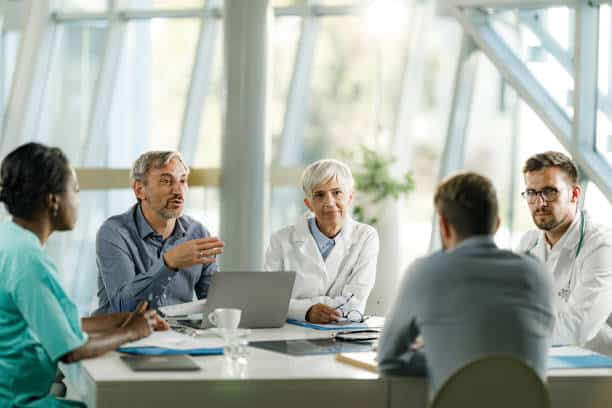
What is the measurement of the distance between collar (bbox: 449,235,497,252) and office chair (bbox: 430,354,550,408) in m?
0.32

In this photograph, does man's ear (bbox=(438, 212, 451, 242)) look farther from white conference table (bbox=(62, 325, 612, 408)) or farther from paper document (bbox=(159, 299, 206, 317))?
paper document (bbox=(159, 299, 206, 317))

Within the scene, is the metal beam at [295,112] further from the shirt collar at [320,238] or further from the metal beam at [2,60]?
the shirt collar at [320,238]

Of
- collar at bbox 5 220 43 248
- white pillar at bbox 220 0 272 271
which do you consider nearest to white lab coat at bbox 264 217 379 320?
collar at bbox 5 220 43 248

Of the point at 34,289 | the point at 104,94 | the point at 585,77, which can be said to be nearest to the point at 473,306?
the point at 34,289

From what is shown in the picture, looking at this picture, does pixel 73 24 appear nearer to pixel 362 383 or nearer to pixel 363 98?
pixel 363 98

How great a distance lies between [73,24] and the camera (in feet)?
32.5

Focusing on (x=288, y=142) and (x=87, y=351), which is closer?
(x=87, y=351)

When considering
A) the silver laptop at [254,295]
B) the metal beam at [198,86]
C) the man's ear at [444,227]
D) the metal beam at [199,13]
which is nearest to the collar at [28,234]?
the silver laptop at [254,295]

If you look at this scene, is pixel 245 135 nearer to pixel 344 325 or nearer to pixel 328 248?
pixel 328 248

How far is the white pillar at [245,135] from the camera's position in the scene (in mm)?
7766

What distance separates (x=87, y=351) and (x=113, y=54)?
764cm

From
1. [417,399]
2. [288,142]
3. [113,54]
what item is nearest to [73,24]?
[113,54]

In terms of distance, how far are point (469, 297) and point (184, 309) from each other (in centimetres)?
160

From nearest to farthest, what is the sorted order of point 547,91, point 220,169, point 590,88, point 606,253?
point 606,253 → point 590,88 → point 547,91 → point 220,169
